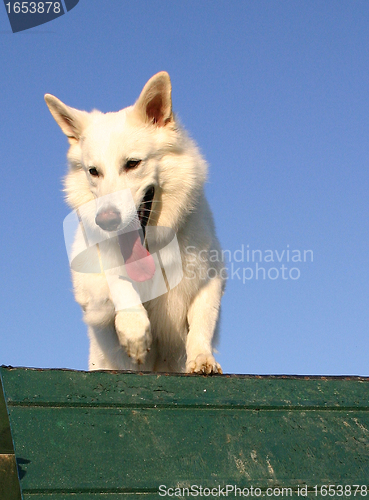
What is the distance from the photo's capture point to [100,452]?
9.32 feet

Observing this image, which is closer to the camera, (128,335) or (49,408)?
(49,408)

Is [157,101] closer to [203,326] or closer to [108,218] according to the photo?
[108,218]

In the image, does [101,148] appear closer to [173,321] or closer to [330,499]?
[173,321]

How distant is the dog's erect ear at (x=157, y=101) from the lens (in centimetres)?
435

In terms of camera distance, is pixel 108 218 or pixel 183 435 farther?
pixel 108 218

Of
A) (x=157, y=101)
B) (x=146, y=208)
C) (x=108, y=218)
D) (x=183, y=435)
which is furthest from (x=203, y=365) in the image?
(x=157, y=101)

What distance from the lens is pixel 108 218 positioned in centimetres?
393

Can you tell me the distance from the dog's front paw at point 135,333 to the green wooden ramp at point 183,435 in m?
0.81

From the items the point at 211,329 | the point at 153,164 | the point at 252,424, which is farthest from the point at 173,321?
the point at 252,424

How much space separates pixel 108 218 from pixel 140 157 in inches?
25.4

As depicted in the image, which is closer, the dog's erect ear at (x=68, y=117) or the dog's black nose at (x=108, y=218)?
the dog's black nose at (x=108, y=218)

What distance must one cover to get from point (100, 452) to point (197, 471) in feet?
1.64

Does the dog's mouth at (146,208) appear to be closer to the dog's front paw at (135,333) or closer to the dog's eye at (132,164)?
the dog's eye at (132,164)

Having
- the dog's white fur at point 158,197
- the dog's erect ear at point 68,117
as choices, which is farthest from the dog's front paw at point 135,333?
the dog's erect ear at point 68,117
